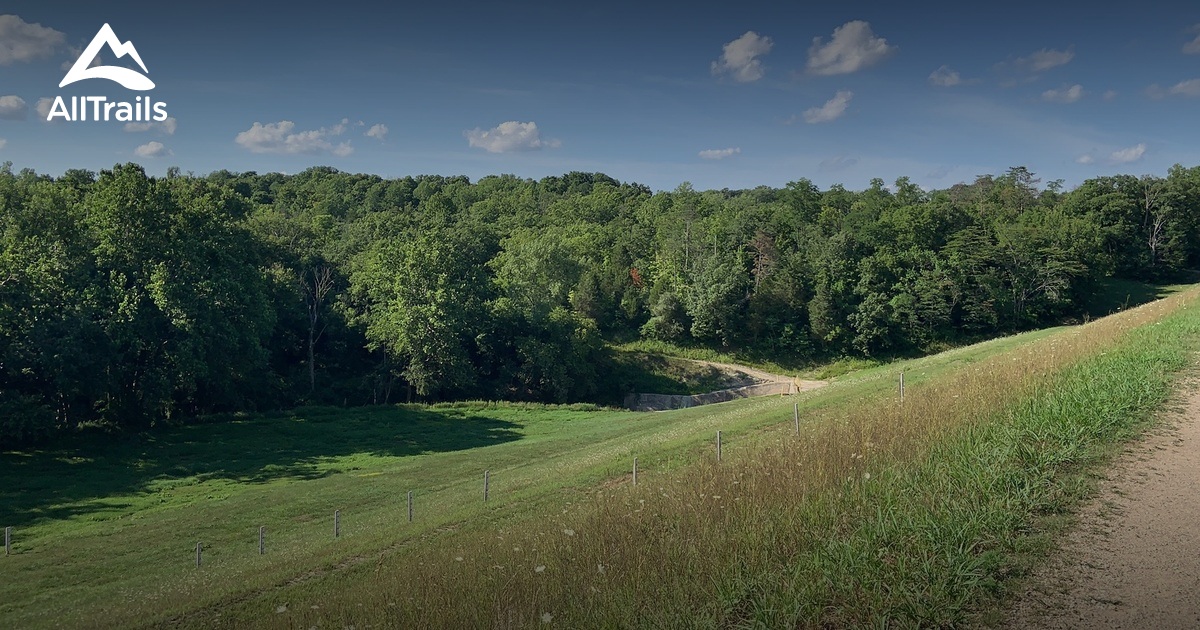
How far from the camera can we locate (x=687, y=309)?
74188mm

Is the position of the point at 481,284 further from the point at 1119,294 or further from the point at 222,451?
the point at 1119,294

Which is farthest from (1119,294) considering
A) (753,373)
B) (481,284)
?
(481,284)

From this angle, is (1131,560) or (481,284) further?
(481,284)

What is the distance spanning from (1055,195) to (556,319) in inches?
3547

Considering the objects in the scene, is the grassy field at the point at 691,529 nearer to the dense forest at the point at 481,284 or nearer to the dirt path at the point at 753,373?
the dense forest at the point at 481,284

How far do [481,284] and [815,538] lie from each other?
5987 cm

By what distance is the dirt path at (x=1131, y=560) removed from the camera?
546 centimetres

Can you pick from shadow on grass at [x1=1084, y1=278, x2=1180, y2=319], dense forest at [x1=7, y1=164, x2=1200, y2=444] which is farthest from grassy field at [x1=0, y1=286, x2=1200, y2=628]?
shadow on grass at [x1=1084, y1=278, x2=1180, y2=319]

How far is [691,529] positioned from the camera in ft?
24.8

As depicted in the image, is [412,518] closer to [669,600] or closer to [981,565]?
[669,600]

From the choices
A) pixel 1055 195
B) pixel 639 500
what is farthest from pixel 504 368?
pixel 1055 195

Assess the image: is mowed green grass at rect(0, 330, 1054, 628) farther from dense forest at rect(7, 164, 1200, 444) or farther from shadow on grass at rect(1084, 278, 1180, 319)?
shadow on grass at rect(1084, 278, 1180, 319)

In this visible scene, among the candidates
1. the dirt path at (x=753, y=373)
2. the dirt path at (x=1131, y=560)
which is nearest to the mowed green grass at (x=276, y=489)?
the dirt path at (x=1131, y=560)

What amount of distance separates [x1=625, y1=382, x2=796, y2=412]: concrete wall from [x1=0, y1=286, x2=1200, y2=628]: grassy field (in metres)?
35.5
